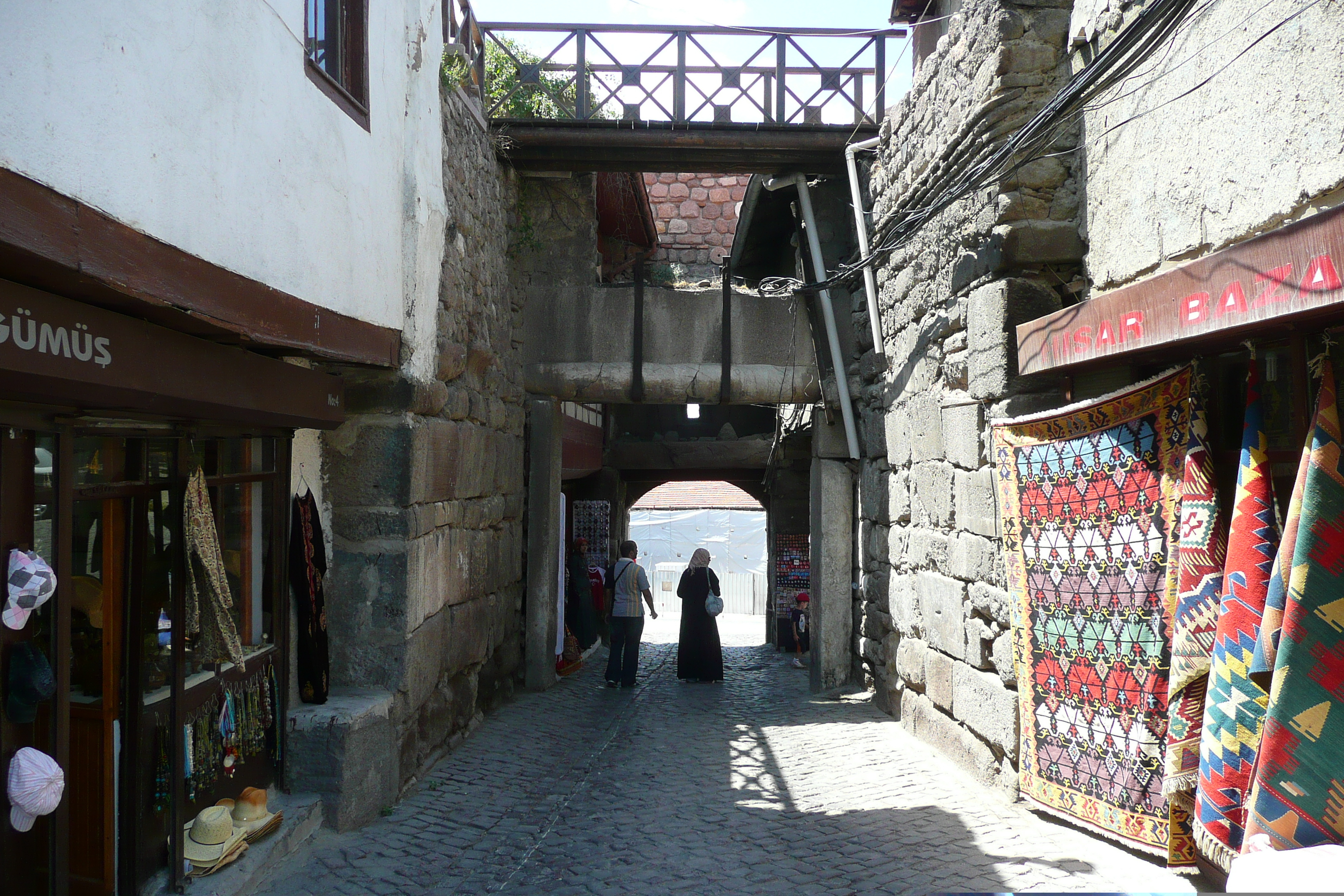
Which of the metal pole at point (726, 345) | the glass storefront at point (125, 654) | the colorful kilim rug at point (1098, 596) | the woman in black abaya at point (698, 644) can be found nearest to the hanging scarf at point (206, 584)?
the glass storefront at point (125, 654)

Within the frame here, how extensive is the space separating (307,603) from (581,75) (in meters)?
4.68

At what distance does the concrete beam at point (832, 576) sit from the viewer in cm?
810

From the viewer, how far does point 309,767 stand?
4461 millimetres

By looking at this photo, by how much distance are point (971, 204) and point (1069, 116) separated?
36.5 inches

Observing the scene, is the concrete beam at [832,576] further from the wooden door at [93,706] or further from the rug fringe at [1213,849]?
the wooden door at [93,706]

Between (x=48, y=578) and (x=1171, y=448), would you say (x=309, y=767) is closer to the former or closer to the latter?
(x=48, y=578)

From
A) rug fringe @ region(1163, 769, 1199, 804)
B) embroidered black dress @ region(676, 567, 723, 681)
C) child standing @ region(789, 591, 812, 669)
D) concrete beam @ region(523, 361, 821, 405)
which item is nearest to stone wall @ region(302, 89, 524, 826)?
concrete beam @ region(523, 361, 821, 405)

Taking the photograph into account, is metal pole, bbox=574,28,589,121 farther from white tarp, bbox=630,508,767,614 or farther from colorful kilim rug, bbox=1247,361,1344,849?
white tarp, bbox=630,508,767,614

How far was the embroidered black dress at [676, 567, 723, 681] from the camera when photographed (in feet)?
30.5

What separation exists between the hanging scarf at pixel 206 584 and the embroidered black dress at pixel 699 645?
5.68 m

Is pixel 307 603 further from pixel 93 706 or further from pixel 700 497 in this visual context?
pixel 700 497

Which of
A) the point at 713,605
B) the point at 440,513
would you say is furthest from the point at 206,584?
the point at 713,605

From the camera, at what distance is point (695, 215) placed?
14555 millimetres

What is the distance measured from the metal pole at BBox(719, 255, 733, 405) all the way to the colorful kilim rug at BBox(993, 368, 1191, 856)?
159 inches
